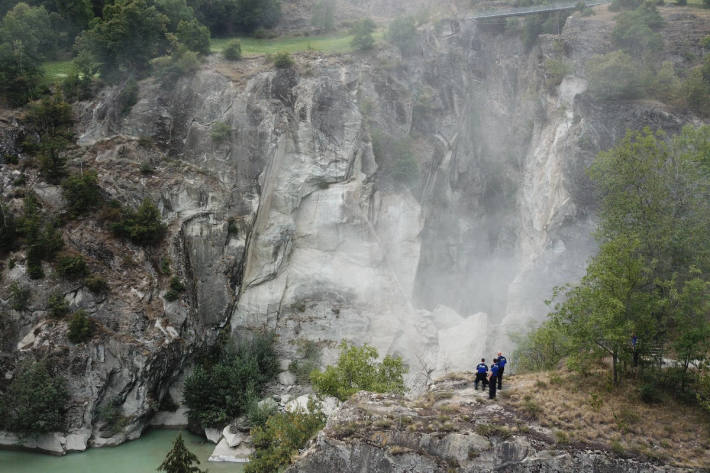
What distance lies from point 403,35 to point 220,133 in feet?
62.3

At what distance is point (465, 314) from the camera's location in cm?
4394

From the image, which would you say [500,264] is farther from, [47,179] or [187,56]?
[47,179]

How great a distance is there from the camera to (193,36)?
40.8 meters

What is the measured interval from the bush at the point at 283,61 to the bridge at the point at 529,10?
19.9 metres

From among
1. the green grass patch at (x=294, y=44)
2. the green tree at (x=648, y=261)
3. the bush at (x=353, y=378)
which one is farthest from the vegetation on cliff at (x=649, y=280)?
the green grass patch at (x=294, y=44)

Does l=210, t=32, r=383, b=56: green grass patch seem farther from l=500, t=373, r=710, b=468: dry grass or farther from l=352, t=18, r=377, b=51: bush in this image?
l=500, t=373, r=710, b=468: dry grass

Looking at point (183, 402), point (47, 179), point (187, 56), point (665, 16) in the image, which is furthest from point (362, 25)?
point (183, 402)

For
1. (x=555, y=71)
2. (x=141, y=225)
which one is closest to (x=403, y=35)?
(x=555, y=71)

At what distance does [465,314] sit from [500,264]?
209 inches

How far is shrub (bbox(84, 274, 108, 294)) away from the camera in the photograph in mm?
30625

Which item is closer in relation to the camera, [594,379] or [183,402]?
[594,379]

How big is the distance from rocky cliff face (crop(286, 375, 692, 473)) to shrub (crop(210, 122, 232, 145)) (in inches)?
972

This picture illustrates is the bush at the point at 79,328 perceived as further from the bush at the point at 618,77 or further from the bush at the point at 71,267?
the bush at the point at 618,77

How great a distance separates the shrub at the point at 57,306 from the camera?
29.8 m
